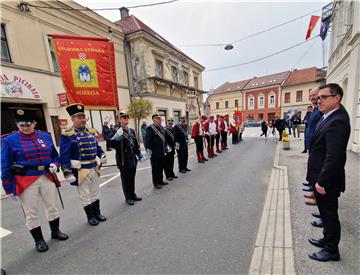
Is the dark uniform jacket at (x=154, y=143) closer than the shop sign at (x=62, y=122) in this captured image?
Yes

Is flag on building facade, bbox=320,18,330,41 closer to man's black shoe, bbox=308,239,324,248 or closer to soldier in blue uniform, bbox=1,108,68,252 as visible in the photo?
man's black shoe, bbox=308,239,324,248

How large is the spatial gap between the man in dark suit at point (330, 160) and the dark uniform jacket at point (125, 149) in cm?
328

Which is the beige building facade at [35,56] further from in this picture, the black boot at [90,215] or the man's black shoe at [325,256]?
the man's black shoe at [325,256]

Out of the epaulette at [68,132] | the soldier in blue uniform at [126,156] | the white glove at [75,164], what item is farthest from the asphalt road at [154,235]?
the epaulette at [68,132]

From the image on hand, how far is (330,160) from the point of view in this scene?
1.81 metres

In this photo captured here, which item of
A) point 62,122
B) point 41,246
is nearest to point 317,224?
point 41,246

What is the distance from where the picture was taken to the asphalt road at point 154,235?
86.7 inches

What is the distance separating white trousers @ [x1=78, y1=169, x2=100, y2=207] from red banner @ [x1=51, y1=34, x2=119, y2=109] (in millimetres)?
1781

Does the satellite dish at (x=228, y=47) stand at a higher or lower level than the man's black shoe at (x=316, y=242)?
higher

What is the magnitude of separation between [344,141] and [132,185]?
377 centimetres

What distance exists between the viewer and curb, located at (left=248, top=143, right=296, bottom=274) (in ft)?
6.49

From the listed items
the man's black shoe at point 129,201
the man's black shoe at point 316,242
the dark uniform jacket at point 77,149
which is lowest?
the man's black shoe at point 129,201

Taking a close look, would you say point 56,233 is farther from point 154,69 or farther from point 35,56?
point 154,69

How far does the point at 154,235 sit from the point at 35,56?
35.9 ft
